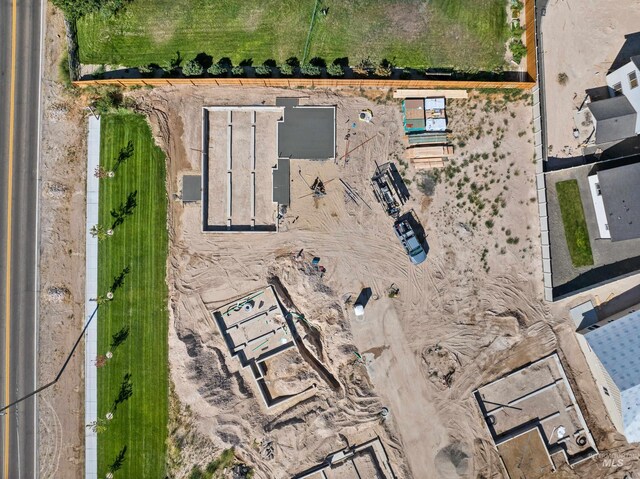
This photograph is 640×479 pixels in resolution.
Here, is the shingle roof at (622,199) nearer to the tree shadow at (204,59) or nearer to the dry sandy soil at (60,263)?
the tree shadow at (204,59)

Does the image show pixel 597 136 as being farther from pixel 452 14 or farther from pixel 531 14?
pixel 452 14

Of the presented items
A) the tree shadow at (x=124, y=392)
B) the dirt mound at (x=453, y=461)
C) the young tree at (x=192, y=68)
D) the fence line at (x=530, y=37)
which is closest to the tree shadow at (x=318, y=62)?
the young tree at (x=192, y=68)

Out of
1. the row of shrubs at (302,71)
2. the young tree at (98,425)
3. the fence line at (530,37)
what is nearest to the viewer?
the fence line at (530,37)

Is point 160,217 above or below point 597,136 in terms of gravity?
below

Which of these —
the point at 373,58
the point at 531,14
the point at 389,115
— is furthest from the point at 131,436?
the point at 531,14

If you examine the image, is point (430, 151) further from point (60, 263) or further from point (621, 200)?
point (60, 263)

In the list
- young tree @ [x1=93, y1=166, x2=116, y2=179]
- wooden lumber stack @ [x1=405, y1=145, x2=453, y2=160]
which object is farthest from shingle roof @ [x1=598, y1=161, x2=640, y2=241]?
young tree @ [x1=93, y1=166, x2=116, y2=179]
